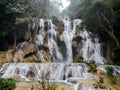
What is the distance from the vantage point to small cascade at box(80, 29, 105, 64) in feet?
83.1

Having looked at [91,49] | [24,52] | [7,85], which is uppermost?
[91,49]

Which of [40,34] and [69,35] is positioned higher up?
[40,34]

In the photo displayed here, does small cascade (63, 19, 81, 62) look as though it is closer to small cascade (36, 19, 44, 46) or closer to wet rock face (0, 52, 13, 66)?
small cascade (36, 19, 44, 46)

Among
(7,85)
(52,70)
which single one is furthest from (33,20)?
(7,85)

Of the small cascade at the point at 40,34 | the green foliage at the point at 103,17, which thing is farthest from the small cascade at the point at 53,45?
the green foliage at the point at 103,17

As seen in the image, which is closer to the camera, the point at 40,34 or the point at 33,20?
the point at 33,20

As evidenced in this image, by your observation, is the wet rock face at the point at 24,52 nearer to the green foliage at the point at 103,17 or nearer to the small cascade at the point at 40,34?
the small cascade at the point at 40,34

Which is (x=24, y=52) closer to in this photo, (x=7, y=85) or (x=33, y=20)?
(x=33, y=20)

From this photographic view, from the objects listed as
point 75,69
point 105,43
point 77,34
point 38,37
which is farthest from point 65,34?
point 75,69

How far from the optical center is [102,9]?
23.8 metres

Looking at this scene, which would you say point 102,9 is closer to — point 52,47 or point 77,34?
point 77,34

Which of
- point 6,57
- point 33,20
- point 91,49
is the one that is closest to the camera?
point 6,57

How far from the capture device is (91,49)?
2573 centimetres

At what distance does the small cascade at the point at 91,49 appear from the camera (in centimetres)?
2534
